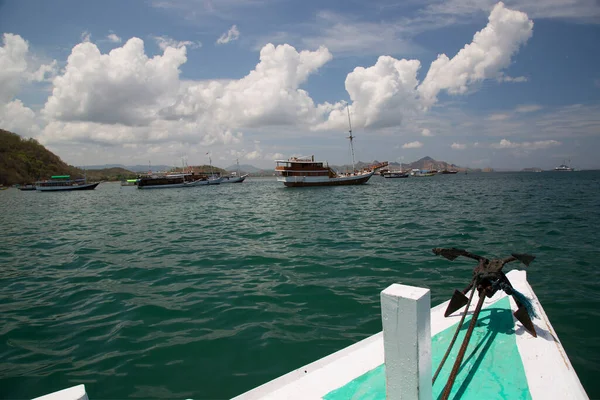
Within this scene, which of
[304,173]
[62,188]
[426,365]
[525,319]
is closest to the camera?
[426,365]

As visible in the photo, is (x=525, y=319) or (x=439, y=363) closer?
(x=439, y=363)

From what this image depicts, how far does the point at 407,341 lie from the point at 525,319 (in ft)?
7.79

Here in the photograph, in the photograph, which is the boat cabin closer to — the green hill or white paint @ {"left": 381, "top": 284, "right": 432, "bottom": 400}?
white paint @ {"left": 381, "top": 284, "right": 432, "bottom": 400}

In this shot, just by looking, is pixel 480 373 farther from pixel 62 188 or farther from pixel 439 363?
pixel 62 188

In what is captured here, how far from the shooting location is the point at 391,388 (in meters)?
2.12

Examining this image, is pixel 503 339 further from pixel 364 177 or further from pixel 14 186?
pixel 14 186

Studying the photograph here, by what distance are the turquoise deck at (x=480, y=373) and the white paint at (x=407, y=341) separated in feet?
2.24

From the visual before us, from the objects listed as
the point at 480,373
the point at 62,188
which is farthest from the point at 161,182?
the point at 480,373

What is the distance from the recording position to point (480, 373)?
9.37 ft

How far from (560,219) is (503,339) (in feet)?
57.2

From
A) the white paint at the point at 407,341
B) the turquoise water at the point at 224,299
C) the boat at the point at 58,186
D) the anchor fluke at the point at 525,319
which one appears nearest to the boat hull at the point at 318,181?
the turquoise water at the point at 224,299

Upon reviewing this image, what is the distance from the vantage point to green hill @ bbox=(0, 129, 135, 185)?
132900 mm

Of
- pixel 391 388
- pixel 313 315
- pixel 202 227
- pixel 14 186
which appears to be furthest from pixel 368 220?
pixel 14 186

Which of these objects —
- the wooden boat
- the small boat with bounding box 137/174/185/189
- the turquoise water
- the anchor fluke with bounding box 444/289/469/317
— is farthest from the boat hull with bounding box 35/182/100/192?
the anchor fluke with bounding box 444/289/469/317
